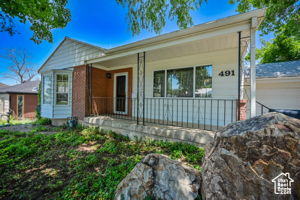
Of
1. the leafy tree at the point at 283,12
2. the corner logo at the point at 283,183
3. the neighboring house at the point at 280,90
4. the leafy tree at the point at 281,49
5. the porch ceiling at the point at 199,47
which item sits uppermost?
the leafy tree at the point at 281,49

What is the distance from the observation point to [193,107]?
16.5ft

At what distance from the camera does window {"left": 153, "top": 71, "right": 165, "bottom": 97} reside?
6156 millimetres

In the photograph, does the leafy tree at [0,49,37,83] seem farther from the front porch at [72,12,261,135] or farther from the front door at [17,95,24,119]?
the front porch at [72,12,261,135]

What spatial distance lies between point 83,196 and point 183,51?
5.01 meters

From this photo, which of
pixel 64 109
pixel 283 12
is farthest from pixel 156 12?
pixel 64 109

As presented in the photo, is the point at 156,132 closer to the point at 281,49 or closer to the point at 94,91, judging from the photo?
the point at 94,91

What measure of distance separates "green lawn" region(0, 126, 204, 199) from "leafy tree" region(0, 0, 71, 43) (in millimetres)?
3757

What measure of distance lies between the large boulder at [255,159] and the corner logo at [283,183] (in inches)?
1.0

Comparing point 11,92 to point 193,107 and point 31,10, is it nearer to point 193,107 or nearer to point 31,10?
point 31,10

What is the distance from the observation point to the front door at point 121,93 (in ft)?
24.2

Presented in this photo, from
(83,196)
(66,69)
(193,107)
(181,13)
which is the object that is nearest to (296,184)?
(83,196)

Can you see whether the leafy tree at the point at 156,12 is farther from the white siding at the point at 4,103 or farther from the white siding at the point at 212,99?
the white siding at the point at 4,103

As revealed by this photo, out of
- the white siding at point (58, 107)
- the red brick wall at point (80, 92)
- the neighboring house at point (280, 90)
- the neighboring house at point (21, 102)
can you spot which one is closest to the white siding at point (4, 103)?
the neighboring house at point (21, 102)

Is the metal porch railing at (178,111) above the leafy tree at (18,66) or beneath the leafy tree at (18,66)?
beneath
